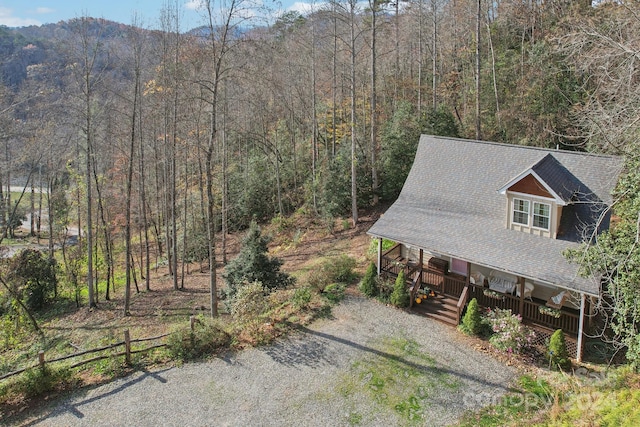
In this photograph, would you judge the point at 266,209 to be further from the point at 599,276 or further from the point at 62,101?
the point at 599,276

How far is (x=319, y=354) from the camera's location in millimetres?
12773

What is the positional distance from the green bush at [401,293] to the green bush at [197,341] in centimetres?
596

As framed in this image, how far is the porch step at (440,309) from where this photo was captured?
14.4 m

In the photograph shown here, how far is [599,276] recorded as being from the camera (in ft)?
37.3

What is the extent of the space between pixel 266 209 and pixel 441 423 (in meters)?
23.2

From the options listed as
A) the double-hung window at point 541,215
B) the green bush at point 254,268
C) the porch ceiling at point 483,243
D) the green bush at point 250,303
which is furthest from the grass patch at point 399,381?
the double-hung window at point 541,215

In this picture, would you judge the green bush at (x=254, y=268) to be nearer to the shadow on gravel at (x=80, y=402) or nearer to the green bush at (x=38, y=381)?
the shadow on gravel at (x=80, y=402)

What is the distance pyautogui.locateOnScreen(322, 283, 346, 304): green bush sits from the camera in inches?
624

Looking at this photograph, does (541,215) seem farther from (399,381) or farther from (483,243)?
(399,381)

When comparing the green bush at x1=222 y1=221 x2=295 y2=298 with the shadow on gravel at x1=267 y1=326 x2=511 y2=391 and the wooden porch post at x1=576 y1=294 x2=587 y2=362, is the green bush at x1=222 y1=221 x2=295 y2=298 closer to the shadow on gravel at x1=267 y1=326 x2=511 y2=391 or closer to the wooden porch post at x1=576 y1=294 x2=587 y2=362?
the shadow on gravel at x1=267 y1=326 x2=511 y2=391

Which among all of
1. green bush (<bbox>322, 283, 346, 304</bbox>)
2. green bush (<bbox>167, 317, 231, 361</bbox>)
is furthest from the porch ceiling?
green bush (<bbox>167, 317, 231, 361</bbox>)

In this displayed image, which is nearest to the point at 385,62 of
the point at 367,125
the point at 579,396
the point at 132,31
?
the point at 367,125

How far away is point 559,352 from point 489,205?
5.52 metres

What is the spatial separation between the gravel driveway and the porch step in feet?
1.90
